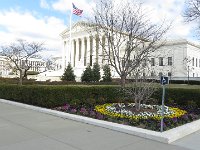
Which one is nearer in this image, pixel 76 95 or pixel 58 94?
pixel 58 94

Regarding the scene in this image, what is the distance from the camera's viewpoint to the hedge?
14.3 m

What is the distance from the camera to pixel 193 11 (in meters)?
23.6

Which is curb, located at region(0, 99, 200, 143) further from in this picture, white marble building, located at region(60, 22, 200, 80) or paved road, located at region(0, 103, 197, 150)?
white marble building, located at region(60, 22, 200, 80)

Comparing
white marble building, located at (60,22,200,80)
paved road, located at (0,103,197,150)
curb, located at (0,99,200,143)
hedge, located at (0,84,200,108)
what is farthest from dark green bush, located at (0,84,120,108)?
white marble building, located at (60,22,200,80)

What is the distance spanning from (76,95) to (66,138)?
24.5 feet

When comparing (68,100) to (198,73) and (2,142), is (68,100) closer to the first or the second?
(2,142)

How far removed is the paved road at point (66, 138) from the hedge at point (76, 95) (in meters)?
4.40

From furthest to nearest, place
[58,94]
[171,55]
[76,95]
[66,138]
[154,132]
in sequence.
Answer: [171,55] → [76,95] → [58,94] → [154,132] → [66,138]

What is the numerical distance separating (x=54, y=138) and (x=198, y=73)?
88252 mm

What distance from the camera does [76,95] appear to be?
15.0m

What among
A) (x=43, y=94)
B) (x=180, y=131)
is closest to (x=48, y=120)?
(x=43, y=94)

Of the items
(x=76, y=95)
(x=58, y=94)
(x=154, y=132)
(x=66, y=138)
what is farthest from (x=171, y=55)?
(x=66, y=138)

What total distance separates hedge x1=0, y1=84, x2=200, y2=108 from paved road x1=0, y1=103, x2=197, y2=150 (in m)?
4.40

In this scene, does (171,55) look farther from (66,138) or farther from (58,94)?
(66,138)
